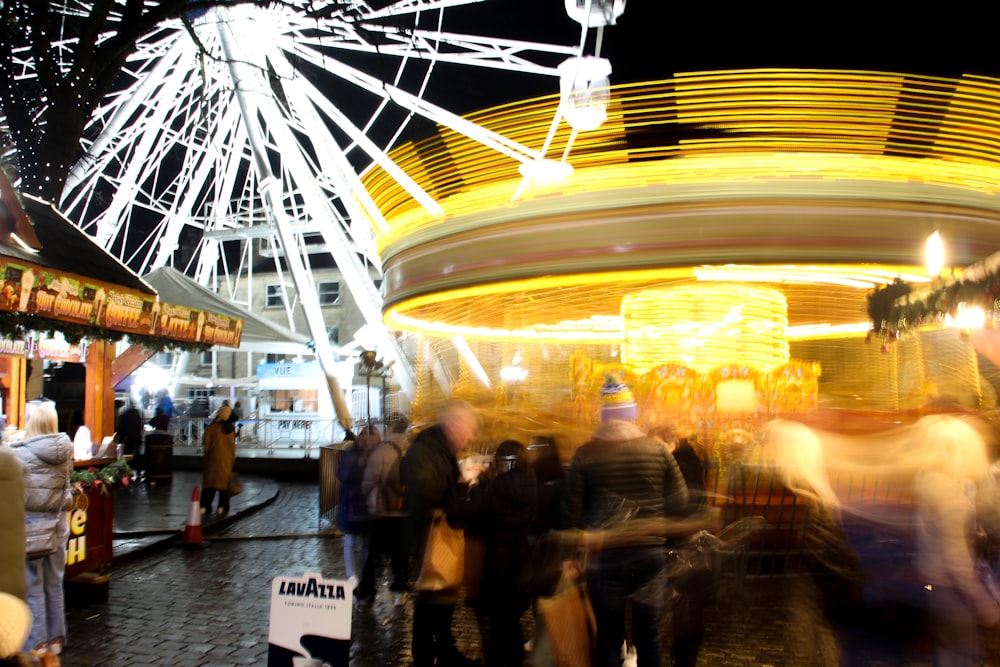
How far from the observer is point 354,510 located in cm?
641

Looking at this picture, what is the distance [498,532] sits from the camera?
172 inches

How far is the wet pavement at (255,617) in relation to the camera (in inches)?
197

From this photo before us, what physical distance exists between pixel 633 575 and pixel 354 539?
10.7ft

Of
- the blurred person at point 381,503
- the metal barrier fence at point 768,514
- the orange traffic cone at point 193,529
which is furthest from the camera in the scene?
the orange traffic cone at point 193,529

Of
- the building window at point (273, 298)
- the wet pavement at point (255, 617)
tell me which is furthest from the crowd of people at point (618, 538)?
the building window at point (273, 298)

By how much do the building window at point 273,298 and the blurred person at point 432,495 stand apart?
35057mm

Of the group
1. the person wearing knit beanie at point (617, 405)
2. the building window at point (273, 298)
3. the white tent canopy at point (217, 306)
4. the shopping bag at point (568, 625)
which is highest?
the building window at point (273, 298)

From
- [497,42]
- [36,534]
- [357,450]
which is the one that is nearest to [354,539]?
[357,450]

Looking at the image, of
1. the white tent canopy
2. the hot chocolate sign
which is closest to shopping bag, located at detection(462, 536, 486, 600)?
the hot chocolate sign

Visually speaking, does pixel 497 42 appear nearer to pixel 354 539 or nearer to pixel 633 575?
pixel 354 539

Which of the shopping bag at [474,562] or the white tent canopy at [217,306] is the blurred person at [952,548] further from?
the white tent canopy at [217,306]

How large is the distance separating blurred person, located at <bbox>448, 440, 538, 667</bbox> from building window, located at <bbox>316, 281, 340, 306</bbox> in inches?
1294

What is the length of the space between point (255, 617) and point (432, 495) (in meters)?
2.56

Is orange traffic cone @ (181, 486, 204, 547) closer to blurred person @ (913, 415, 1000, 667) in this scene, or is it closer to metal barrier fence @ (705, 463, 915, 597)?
metal barrier fence @ (705, 463, 915, 597)
